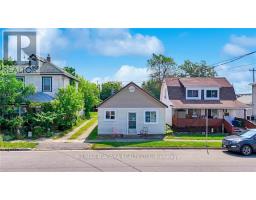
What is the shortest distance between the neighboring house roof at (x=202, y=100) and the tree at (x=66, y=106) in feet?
30.1

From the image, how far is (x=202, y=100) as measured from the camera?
29.9m

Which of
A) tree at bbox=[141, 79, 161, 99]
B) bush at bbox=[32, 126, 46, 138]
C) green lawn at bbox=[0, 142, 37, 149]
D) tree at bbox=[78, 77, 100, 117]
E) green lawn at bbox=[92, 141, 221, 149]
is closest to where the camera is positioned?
green lawn at bbox=[0, 142, 37, 149]

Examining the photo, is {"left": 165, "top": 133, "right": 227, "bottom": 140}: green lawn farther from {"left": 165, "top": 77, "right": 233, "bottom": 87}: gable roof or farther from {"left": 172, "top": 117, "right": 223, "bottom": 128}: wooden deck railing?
{"left": 165, "top": 77, "right": 233, "bottom": 87}: gable roof

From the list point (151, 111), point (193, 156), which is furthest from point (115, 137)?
point (193, 156)

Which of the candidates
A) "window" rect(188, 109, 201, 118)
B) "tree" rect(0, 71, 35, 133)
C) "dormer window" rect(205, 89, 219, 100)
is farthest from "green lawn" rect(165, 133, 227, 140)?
"tree" rect(0, 71, 35, 133)

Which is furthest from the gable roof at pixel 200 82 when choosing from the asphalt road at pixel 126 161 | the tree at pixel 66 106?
the asphalt road at pixel 126 161

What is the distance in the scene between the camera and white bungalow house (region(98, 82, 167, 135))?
24.7 meters

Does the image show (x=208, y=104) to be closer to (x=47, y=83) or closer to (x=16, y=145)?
(x=47, y=83)

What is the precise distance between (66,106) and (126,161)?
13.2 metres

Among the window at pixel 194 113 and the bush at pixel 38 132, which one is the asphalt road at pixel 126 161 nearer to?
the bush at pixel 38 132

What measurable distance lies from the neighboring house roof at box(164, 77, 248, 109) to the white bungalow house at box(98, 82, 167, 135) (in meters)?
4.32

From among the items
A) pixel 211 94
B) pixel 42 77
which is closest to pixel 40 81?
pixel 42 77

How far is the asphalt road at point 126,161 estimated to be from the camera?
12953 mm
